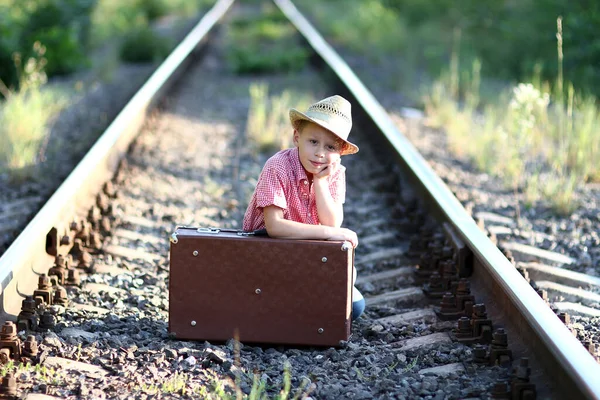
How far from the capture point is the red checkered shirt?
385 centimetres

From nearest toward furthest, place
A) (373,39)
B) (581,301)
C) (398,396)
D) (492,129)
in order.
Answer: (398,396)
(581,301)
(492,129)
(373,39)

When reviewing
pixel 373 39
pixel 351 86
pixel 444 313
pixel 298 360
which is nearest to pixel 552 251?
pixel 444 313

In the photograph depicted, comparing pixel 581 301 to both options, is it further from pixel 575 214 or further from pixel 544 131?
pixel 544 131

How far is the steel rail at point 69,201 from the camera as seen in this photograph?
157 inches

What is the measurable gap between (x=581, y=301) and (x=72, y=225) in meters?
2.55

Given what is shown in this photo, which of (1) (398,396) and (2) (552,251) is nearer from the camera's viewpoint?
(1) (398,396)

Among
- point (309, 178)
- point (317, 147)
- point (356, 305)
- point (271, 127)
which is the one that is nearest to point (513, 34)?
point (271, 127)

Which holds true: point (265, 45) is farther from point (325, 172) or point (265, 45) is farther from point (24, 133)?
point (325, 172)

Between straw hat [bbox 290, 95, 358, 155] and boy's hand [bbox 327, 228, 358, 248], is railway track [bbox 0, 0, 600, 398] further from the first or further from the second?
straw hat [bbox 290, 95, 358, 155]

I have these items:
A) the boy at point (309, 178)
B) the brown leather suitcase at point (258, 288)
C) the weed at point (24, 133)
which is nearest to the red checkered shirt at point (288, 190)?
the boy at point (309, 178)

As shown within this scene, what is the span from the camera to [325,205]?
3908mm

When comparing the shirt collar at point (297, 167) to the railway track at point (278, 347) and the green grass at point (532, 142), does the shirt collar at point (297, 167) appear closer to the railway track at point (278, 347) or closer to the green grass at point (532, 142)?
the railway track at point (278, 347)

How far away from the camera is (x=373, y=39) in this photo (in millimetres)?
14070

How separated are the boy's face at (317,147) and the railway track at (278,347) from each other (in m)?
0.75
